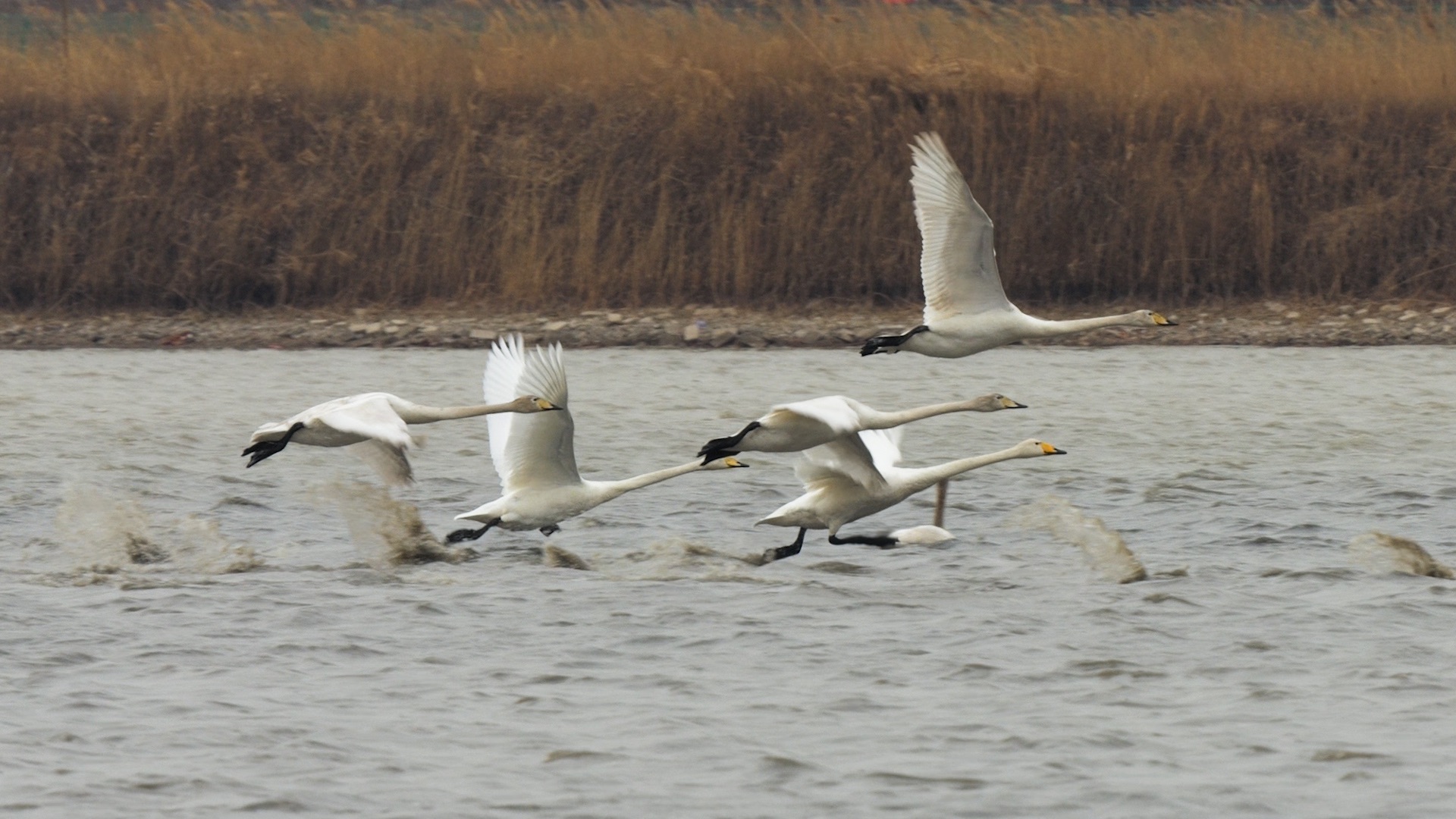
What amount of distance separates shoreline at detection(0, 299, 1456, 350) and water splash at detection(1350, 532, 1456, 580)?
32.4ft

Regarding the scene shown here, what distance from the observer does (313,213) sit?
69.8 feet

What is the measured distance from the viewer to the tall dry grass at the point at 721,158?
20422 millimetres

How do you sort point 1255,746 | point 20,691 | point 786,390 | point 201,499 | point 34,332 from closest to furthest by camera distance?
1. point 1255,746
2. point 20,691
3. point 201,499
4. point 786,390
5. point 34,332

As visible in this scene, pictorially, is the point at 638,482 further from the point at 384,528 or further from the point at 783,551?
the point at 384,528

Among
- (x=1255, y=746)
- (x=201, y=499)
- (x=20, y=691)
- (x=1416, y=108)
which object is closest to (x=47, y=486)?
(x=201, y=499)

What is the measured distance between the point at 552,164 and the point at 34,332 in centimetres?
489

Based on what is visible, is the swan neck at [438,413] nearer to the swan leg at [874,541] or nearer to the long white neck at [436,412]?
the long white neck at [436,412]

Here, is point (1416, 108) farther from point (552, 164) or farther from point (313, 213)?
point (313, 213)

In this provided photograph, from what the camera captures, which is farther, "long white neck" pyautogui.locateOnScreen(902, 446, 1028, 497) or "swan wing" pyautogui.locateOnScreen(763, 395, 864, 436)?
"long white neck" pyautogui.locateOnScreen(902, 446, 1028, 497)

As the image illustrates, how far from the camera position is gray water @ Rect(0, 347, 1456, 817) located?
22.1 ft

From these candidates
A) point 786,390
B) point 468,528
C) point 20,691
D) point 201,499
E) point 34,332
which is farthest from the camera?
point 34,332

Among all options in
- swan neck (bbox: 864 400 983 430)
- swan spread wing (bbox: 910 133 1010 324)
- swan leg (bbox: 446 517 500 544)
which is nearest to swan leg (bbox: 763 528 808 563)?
swan neck (bbox: 864 400 983 430)

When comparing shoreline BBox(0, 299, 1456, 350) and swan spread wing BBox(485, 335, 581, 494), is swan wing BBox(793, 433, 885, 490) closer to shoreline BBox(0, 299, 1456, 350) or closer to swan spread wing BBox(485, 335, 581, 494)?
swan spread wing BBox(485, 335, 581, 494)

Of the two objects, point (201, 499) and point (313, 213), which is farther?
point (313, 213)
